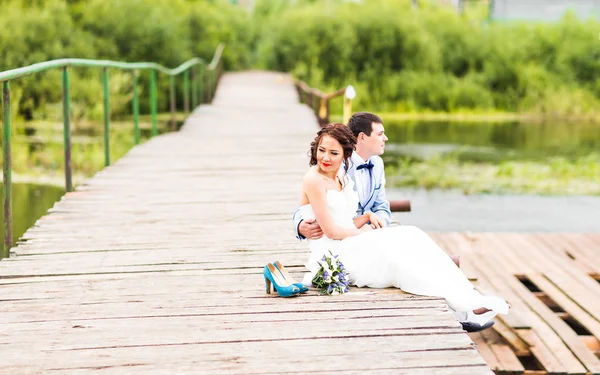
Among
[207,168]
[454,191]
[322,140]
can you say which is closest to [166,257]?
[322,140]

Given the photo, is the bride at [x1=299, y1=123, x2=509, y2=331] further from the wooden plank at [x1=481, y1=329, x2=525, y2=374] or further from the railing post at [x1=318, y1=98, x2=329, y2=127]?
the railing post at [x1=318, y1=98, x2=329, y2=127]

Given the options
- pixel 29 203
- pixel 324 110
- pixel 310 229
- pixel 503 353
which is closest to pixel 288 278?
pixel 310 229

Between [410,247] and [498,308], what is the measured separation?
0.44m

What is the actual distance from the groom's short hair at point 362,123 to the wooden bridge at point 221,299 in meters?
0.71

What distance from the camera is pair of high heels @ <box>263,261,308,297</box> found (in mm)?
3361

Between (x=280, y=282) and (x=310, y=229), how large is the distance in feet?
1.19

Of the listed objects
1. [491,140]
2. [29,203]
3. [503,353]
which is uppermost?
[491,140]

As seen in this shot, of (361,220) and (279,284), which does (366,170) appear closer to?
(361,220)

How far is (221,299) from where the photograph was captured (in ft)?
11.1

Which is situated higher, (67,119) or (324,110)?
(67,119)

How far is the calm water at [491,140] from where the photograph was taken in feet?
51.9

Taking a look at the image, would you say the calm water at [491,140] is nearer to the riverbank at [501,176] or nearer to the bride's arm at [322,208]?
the riverbank at [501,176]

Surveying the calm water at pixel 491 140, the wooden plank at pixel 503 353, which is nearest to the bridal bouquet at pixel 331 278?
the wooden plank at pixel 503 353

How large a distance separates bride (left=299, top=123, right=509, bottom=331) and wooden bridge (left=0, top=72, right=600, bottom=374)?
77mm
